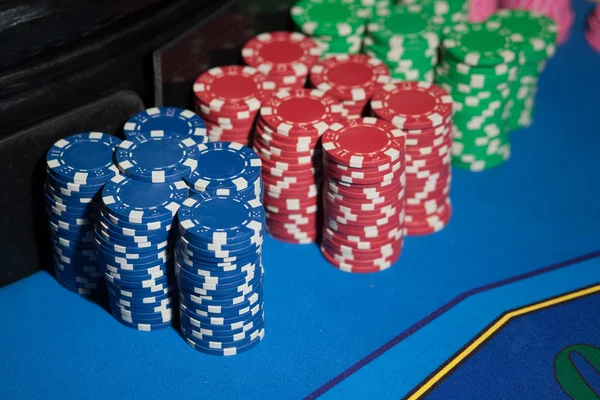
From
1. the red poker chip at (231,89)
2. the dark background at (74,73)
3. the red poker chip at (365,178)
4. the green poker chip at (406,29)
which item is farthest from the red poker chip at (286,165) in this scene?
the green poker chip at (406,29)

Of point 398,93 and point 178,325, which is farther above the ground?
point 398,93

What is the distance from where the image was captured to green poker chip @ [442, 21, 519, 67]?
6.19 metres

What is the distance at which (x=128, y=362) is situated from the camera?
5188 mm

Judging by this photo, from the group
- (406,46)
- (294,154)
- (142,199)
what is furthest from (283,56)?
(142,199)

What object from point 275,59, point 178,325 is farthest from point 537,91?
point 178,325

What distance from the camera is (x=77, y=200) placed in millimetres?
5230

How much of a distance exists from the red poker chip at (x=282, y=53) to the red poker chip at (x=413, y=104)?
598 mm

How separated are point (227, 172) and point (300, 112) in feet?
2.36

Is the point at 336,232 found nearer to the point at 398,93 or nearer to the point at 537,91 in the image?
the point at 398,93

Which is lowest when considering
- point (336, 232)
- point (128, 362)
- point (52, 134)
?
point (128, 362)

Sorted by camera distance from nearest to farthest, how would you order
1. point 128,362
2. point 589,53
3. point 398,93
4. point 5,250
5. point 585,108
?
point 128,362 < point 5,250 < point 398,93 < point 585,108 < point 589,53

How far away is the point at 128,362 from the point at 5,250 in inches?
42.9

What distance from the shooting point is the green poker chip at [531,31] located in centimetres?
656

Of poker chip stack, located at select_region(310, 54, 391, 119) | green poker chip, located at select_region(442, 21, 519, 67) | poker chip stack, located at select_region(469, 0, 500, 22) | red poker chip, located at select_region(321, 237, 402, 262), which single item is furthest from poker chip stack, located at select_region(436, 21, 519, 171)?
red poker chip, located at select_region(321, 237, 402, 262)
